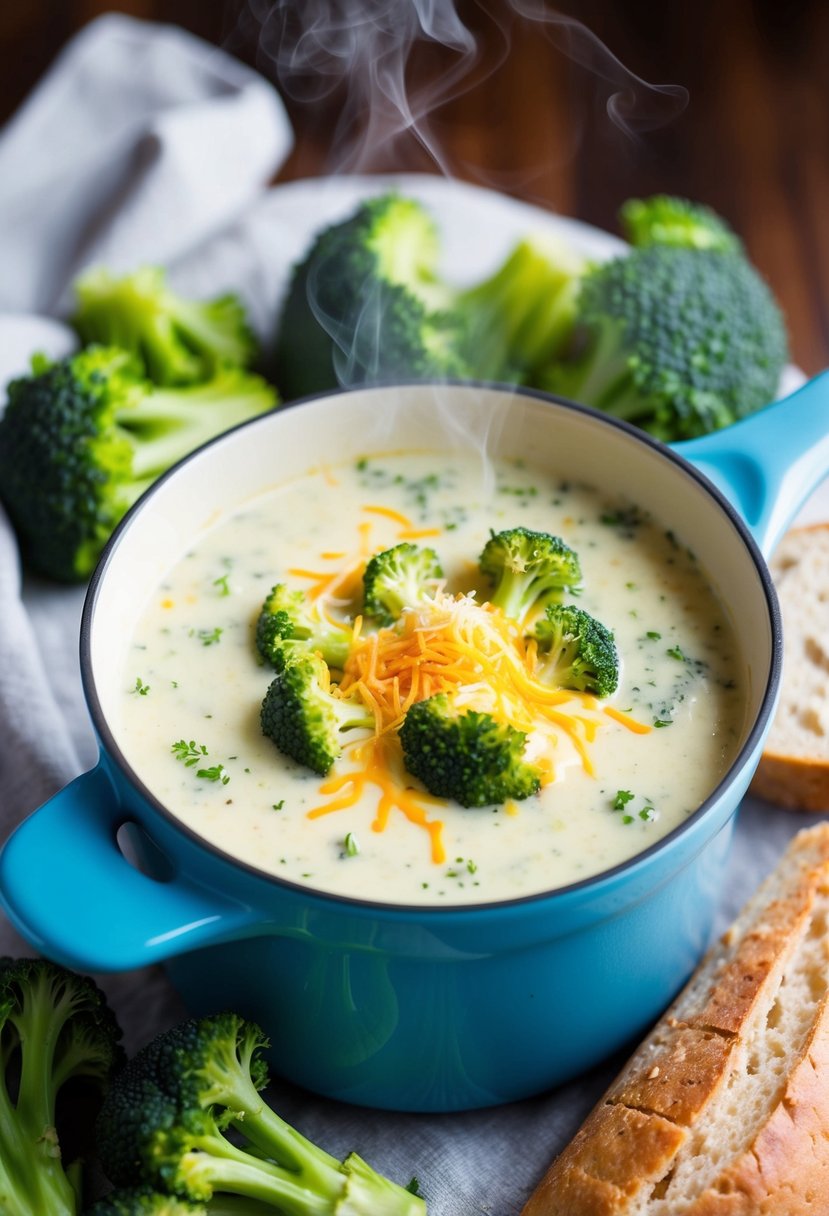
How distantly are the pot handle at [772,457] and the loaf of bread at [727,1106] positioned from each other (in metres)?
0.69

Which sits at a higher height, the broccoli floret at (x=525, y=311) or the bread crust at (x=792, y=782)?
the broccoli floret at (x=525, y=311)

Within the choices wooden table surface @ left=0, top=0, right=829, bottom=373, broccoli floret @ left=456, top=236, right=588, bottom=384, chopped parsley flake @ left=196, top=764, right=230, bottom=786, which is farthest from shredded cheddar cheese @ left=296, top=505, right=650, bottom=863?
wooden table surface @ left=0, top=0, right=829, bottom=373

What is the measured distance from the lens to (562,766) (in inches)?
83.7

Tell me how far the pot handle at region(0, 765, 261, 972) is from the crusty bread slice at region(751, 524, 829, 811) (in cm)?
Result: 123

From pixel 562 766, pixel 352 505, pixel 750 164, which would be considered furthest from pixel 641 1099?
pixel 750 164

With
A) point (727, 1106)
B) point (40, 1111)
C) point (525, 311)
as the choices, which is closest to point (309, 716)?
point (40, 1111)

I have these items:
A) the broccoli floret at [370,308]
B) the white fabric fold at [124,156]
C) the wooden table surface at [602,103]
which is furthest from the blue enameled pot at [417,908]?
the wooden table surface at [602,103]

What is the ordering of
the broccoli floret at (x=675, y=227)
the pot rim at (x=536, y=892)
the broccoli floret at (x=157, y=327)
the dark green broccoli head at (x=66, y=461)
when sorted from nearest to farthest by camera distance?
the pot rim at (x=536, y=892), the dark green broccoli head at (x=66, y=461), the broccoli floret at (x=157, y=327), the broccoli floret at (x=675, y=227)

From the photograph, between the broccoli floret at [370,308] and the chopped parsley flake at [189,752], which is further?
the broccoli floret at [370,308]

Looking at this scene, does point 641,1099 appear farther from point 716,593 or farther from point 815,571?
point 815,571

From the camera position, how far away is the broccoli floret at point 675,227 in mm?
3418

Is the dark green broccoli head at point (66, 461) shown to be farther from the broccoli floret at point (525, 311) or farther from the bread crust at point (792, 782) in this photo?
the bread crust at point (792, 782)

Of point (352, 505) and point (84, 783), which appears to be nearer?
point (84, 783)

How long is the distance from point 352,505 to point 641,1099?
1.20m
